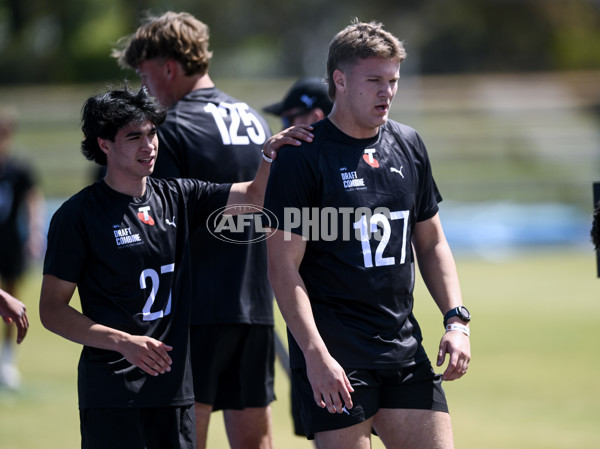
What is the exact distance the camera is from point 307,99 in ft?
18.8

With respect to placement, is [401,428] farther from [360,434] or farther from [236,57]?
[236,57]

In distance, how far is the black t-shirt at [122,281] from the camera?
13.1 ft

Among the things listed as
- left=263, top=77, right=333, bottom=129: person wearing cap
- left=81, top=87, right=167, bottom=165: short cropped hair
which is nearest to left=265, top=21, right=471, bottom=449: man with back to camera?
left=81, top=87, right=167, bottom=165: short cropped hair

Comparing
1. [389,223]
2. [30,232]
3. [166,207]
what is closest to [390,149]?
[389,223]

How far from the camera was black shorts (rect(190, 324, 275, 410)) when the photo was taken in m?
4.91

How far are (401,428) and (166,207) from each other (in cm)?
135

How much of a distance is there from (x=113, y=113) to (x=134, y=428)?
1292 mm

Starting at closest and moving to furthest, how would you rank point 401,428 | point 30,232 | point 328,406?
point 328,406 < point 401,428 < point 30,232

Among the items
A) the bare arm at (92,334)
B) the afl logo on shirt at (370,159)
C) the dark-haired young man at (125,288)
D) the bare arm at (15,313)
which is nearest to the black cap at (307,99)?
the dark-haired young man at (125,288)

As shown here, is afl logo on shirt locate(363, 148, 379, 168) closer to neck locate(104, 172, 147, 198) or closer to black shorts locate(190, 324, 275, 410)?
neck locate(104, 172, 147, 198)

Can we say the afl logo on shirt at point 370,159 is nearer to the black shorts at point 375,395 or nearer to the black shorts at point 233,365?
the black shorts at point 375,395

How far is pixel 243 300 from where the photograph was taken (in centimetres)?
499

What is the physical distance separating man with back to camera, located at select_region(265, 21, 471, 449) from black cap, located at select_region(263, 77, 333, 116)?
5.26ft

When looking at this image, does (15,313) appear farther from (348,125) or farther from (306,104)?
(306,104)
